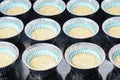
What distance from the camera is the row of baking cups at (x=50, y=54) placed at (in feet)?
3.88

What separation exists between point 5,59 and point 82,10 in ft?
1.90

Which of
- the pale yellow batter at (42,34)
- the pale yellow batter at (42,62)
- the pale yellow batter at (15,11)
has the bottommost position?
the pale yellow batter at (42,62)

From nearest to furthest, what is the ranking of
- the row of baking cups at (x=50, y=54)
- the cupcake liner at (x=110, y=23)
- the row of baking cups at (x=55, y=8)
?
the row of baking cups at (x=50, y=54)
the cupcake liner at (x=110, y=23)
the row of baking cups at (x=55, y=8)

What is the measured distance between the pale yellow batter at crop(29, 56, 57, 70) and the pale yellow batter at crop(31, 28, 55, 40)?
15cm

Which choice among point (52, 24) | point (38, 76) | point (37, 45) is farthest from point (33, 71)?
point (52, 24)

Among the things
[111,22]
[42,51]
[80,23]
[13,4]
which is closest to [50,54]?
[42,51]

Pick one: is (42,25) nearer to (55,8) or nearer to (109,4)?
(55,8)

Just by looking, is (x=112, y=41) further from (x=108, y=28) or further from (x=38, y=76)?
(x=38, y=76)

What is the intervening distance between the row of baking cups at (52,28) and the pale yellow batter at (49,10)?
0.14m

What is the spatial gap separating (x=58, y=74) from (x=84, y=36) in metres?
0.26

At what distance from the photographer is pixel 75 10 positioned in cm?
156

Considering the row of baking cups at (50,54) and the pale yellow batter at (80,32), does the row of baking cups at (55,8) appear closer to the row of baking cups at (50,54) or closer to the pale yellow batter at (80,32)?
the pale yellow batter at (80,32)

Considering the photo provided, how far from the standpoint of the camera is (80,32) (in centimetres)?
141

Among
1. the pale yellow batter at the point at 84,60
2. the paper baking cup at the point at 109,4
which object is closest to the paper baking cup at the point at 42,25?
the pale yellow batter at the point at 84,60
